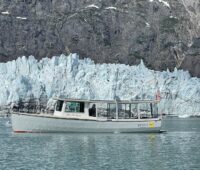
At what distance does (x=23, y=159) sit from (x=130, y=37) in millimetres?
149811

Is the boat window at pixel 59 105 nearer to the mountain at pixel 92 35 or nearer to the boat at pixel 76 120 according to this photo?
the boat at pixel 76 120

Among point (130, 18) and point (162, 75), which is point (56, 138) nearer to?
point (162, 75)

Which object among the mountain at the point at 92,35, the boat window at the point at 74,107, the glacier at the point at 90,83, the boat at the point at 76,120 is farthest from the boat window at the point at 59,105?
the mountain at the point at 92,35

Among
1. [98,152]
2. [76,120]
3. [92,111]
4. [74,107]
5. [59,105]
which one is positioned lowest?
[98,152]

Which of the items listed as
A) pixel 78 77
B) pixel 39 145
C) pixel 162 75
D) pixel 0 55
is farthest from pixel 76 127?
pixel 0 55

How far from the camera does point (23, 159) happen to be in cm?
4431

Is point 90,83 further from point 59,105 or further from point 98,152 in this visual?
point 98,152

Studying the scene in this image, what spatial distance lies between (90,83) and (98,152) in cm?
7572

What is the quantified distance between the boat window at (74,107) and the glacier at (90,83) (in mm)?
54065

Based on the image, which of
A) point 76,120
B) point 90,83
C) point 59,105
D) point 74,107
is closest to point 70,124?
point 76,120

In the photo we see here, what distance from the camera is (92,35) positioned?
19150cm

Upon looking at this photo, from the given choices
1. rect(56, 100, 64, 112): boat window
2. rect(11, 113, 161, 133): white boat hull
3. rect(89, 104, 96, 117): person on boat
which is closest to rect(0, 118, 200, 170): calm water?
rect(11, 113, 161, 133): white boat hull

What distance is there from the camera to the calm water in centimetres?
4194

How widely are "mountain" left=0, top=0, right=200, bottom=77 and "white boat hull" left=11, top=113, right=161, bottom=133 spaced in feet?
367
